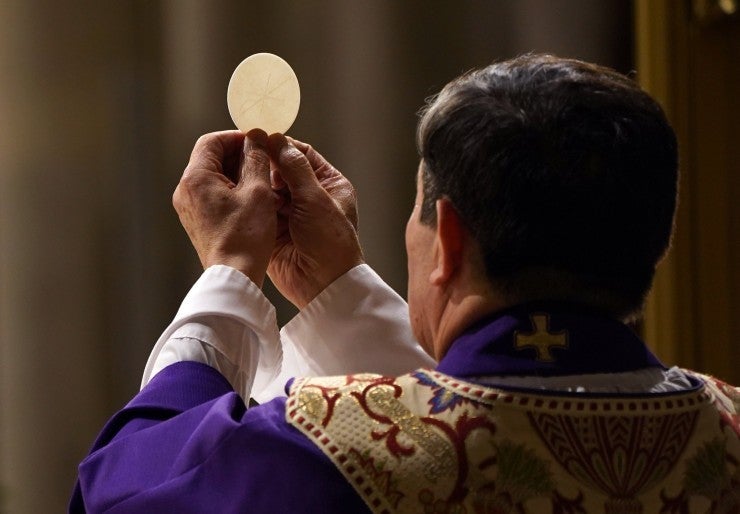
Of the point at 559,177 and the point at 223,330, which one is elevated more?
the point at 559,177

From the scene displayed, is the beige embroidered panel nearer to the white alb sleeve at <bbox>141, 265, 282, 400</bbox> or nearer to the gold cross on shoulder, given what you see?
the gold cross on shoulder

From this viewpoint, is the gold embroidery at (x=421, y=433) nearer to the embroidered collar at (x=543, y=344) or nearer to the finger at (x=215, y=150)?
the embroidered collar at (x=543, y=344)

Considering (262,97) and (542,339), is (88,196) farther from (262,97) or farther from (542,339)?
(542,339)

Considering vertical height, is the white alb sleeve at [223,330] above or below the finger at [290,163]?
below

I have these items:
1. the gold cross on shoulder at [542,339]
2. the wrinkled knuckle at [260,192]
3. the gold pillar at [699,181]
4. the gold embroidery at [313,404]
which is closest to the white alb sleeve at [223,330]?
the wrinkled knuckle at [260,192]

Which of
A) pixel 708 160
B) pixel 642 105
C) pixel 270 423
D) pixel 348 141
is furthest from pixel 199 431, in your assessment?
pixel 708 160

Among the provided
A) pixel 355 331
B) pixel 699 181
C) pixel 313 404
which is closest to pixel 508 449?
pixel 313 404

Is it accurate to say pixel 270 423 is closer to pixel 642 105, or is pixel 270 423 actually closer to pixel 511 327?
pixel 511 327

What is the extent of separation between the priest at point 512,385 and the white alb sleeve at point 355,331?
36cm

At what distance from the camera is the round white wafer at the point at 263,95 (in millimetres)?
1310

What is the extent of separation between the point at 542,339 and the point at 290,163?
51cm

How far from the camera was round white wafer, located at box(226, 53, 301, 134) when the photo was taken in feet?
4.30

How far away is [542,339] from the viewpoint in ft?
2.97

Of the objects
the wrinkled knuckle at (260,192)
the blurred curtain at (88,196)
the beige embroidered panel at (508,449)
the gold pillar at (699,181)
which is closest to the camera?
the beige embroidered panel at (508,449)
